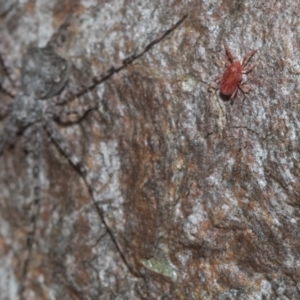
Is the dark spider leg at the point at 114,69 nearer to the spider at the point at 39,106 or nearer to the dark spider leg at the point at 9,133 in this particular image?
the spider at the point at 39,106

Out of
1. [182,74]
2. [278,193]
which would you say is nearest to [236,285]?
[278,193]

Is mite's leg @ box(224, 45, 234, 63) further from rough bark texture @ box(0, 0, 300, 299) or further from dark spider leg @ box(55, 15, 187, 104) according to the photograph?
dark spider leg @ box(55, 15, 187, 104)

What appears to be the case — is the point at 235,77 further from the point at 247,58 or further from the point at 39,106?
the point at 39,106

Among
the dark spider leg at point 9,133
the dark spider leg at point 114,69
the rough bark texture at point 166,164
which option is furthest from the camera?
the dark spider leg at point 9,133

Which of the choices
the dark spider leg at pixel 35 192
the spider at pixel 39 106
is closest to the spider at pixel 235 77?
the spider at pixel 39 106

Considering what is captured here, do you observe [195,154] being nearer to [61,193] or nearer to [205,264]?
[205,264]
